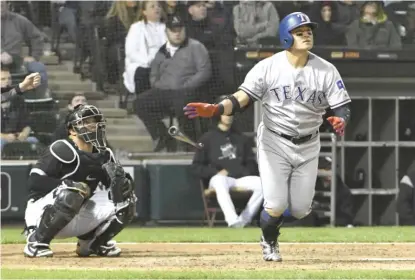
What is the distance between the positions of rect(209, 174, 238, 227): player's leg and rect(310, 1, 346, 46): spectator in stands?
226cm

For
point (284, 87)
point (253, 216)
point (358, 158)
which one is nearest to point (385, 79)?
point (358, 158)

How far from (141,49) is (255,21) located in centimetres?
154

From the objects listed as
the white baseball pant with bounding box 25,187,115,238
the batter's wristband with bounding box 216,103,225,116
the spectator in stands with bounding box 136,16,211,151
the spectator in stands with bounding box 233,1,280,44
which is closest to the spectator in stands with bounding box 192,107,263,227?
the spectator in stands with bounding box 136,16,211,151

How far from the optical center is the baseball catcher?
27.6 ft

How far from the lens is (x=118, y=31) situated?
570 inches

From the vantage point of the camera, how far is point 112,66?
14438 millimetres

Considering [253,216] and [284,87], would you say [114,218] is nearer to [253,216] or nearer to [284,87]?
[284,87]

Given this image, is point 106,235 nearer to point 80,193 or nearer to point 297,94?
point 80,193

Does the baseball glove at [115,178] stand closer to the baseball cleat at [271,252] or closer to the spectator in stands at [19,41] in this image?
the baseball cleat at [271,252]

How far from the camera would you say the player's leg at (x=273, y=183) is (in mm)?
8016

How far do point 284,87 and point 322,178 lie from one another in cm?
607

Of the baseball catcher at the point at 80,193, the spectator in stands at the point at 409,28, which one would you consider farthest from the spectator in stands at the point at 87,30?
the baseball catcher at the point at 80,193

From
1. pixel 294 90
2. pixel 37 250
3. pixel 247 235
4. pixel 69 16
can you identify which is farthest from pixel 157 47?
pixel 294 90

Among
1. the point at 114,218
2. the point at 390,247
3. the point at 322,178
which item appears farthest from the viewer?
the point at 322,178
